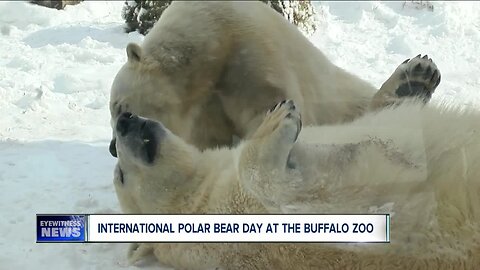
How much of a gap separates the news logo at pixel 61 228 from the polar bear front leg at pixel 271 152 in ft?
1.67

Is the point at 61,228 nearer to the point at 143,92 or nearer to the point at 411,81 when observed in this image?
the point at 143,92

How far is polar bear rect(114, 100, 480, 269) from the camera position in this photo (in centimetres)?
200

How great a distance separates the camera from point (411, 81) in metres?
2.92

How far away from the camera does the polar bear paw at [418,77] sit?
288 centimetres

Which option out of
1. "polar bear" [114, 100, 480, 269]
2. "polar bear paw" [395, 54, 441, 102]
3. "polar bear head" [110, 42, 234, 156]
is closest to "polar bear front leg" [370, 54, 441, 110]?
"polar bear paw" [395, 54, 441, 102]

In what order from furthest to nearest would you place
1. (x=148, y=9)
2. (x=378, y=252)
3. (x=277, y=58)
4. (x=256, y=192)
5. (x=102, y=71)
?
(x=148, y=9), (x=102, y=71), (x=277, y=58), (x=256, y=192), (x=378, y=252)

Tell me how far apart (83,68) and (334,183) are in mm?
1480

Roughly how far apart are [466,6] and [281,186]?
161 cm

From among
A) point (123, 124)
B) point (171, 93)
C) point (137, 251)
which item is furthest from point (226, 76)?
point (137, 251)

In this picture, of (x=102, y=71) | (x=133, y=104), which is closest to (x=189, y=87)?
(x=133, y=104)

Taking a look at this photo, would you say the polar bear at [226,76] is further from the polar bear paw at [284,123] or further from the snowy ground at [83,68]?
the polar bear paw at [284,123]

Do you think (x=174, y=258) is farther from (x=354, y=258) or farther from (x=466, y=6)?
(x=466, y=6)

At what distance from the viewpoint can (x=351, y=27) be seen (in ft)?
10.9

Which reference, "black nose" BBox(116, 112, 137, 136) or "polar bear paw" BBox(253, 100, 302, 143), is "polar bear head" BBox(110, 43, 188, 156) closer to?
"black nose" BBox(116, 112, 137, 136)
